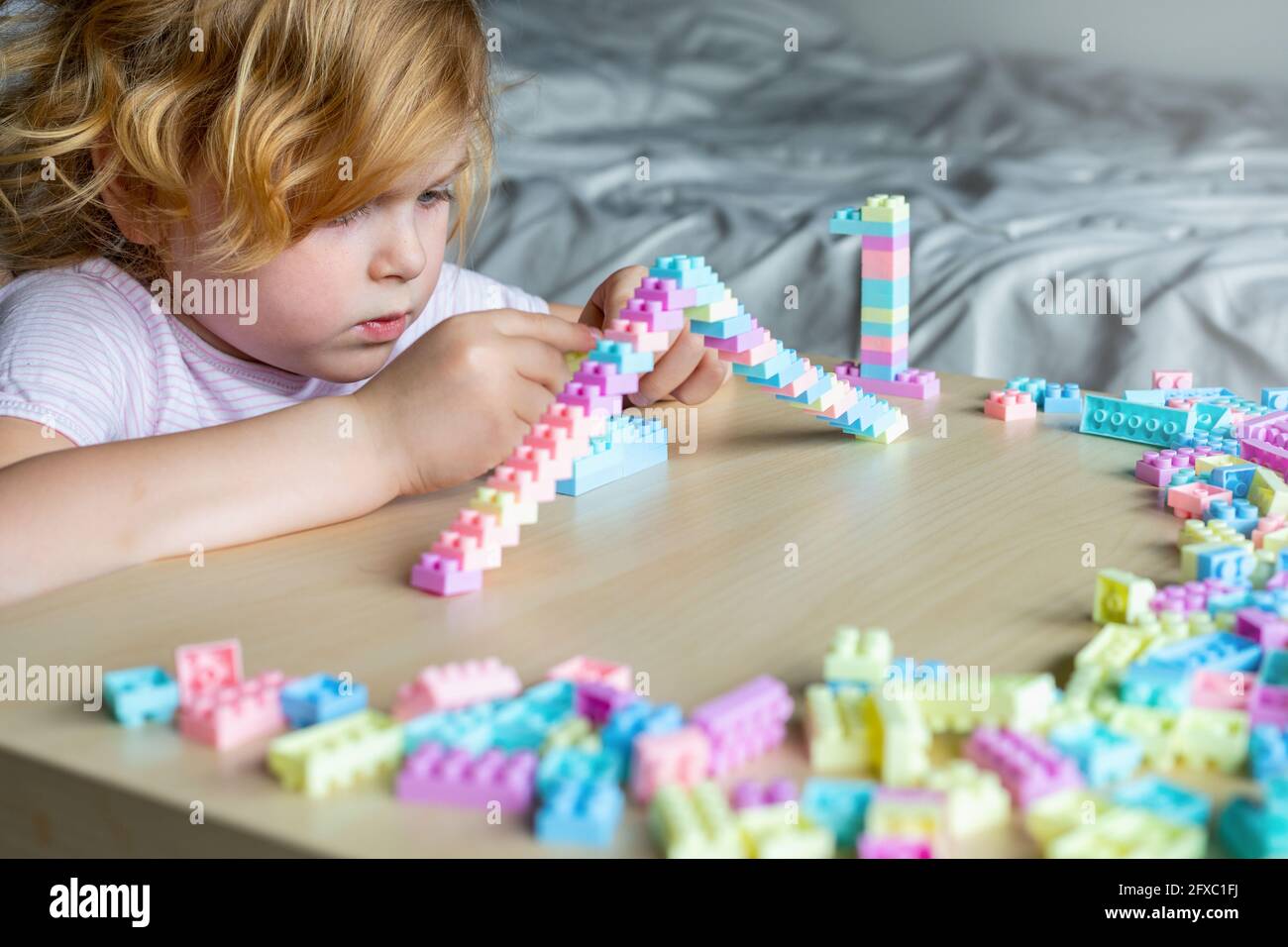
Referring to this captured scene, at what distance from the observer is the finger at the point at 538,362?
0.87 metres

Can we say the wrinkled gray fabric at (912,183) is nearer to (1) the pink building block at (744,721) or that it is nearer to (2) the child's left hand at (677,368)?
(2) the child's left hand at (677,368)

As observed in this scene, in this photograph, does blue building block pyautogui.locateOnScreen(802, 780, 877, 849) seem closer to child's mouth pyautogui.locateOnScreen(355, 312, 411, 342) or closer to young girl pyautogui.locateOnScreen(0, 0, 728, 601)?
young girl pyautogui.locateOnScreen(0, 0, 728, 601)

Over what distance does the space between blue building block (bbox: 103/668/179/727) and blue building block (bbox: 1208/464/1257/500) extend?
617 millimetres

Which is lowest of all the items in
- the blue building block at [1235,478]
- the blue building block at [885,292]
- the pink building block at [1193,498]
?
the pink building block at [1193,498]

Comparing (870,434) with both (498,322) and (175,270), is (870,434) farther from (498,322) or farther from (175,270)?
(175,270)

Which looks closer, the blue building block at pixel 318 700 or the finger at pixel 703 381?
the blue building block at pixel 318 700

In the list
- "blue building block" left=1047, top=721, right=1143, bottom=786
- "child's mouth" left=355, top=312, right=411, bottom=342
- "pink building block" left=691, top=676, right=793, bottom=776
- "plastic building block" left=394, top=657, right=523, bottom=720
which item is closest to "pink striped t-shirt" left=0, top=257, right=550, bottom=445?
"child's mouth" left=355, top=312, right=411, bottom=342

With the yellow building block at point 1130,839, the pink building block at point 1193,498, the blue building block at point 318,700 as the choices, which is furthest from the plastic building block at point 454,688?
the pink building block at point 1193,498

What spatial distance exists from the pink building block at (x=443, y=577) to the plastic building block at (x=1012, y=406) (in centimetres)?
51


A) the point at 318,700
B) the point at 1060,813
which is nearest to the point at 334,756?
the point at 318,700

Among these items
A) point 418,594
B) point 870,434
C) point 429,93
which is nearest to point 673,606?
point 418,594

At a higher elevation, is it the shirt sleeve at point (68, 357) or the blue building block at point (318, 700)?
the shirt sleeve at point (68, 357)

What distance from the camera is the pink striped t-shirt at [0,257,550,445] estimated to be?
34.9 inches

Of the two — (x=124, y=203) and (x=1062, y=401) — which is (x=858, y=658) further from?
(x=124, y=203)
